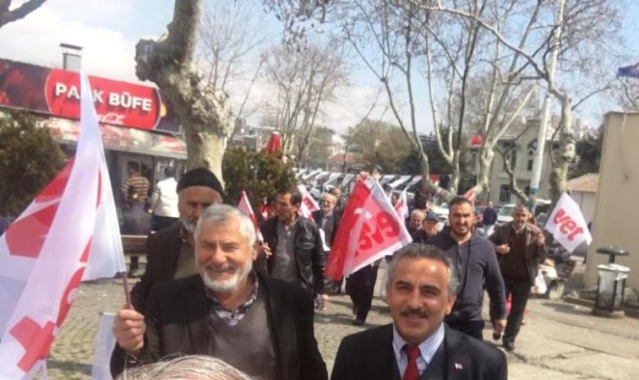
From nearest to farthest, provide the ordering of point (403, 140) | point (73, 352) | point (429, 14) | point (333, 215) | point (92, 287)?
point (73, 352)
point (92, 287)
point (333, 215)
point (429, 14)
point (403, 140)

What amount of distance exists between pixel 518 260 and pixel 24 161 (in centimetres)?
690

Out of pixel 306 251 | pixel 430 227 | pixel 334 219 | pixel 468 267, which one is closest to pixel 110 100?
pixel 334 219

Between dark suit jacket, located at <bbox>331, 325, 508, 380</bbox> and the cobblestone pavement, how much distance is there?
3872 mm

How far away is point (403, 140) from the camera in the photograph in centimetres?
7056

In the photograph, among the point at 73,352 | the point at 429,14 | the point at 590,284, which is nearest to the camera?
the point at 73,352

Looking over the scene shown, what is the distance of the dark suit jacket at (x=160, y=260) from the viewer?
324 cm

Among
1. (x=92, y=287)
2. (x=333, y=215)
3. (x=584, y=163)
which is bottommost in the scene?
(x=92, y=287)

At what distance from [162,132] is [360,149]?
49.0 m

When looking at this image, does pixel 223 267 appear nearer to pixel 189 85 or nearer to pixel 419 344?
pixel 419 344

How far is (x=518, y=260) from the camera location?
846cm

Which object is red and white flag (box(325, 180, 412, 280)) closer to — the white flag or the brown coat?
the brown coat

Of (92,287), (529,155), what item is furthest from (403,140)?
(92,287)

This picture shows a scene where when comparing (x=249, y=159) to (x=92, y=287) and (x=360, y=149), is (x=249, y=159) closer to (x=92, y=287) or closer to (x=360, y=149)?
(x=92, y=287)

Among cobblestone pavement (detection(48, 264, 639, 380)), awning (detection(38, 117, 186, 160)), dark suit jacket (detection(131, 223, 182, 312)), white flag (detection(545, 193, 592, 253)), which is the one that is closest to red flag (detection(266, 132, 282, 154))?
cobblestone pavement (detection(48, 264, 639, 380))
